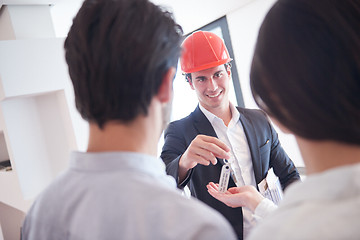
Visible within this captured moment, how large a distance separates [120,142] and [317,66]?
44cm

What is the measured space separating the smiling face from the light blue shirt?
3.77 ft

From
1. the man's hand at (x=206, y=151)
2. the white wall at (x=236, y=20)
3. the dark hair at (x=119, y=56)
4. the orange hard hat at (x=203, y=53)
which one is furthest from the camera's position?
the white wall at (x=236, y=20)

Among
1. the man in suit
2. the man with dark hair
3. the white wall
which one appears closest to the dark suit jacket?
the man in suit

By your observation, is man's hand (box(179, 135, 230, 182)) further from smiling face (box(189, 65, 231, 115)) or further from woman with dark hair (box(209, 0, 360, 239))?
woman with dark hair (box(209, 0, 360, 239))

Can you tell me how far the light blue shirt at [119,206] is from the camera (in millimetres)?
538

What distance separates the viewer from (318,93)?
0.55m

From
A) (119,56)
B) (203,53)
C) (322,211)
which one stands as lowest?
(322,211)

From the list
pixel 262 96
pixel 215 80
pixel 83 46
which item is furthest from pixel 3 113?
pixel 262 96

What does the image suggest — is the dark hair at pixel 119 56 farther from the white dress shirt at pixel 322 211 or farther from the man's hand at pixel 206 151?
the man's hand at pixel 206 151

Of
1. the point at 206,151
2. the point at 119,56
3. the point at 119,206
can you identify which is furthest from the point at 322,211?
the point at 206,151

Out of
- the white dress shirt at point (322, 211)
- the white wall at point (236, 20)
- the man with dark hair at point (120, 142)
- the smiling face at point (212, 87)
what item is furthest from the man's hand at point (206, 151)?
the white wall at point (236, 20)

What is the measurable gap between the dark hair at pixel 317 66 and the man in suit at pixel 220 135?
37.6 inches

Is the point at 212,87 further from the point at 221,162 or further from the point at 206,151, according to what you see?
the point at 206,151

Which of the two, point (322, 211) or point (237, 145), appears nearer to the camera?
point (322, 211)
